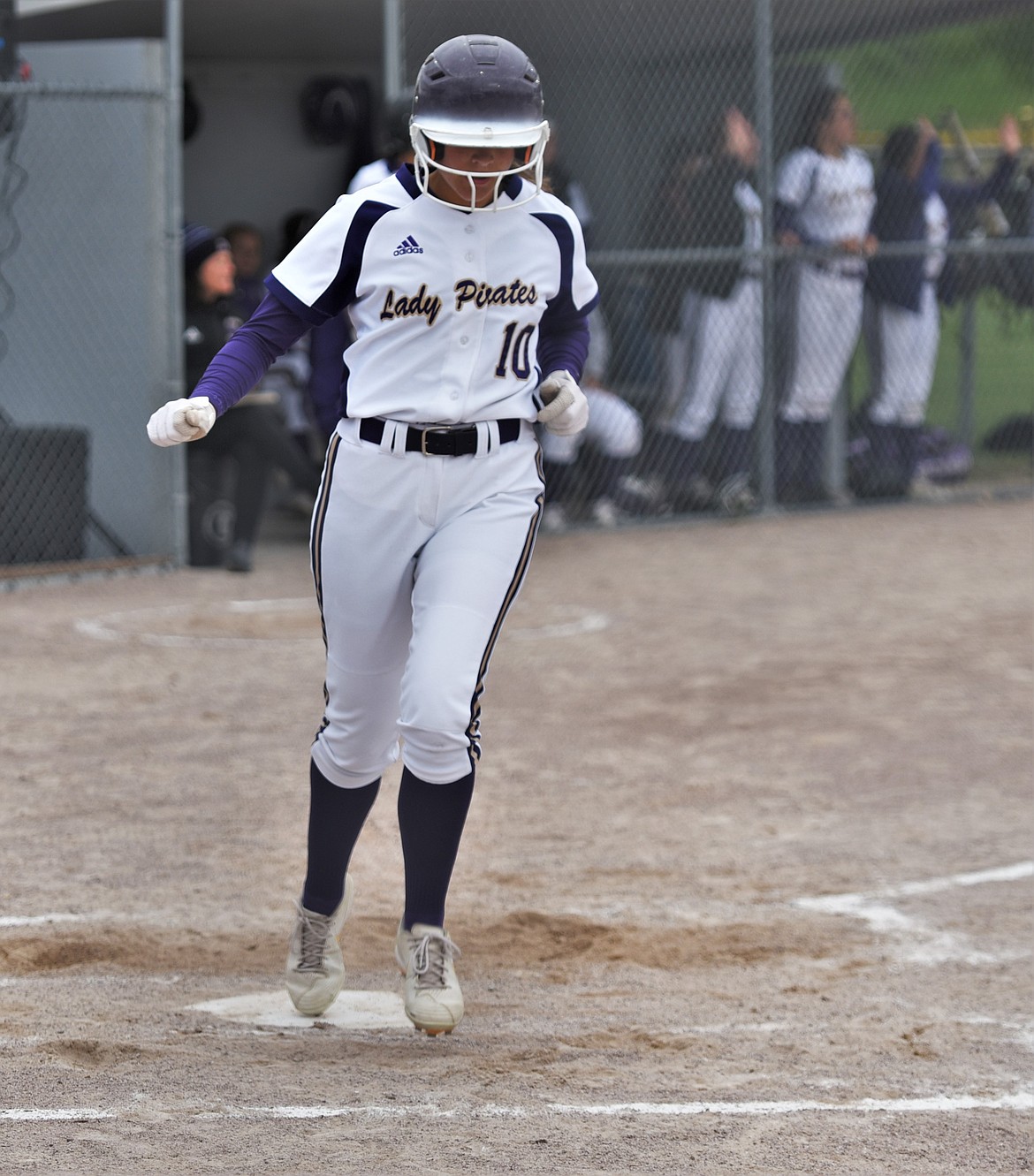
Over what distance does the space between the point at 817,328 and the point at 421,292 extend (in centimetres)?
881

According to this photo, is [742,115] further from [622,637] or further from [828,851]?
[828,851]

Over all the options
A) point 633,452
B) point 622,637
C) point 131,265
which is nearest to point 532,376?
point 622,637

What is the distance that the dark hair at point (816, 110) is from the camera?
11.9m

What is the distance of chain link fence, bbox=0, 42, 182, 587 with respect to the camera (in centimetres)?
1001

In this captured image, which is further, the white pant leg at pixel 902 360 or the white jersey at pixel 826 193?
the white pant leg at pixel 902 360

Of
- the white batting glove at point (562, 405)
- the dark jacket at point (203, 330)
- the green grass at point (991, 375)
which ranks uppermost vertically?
the white batting glove at point (562, 405)

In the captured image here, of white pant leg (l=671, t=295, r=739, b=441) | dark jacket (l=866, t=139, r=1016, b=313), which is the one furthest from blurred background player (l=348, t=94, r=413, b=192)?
dark jacket (l=866, t=139, r=1016, b=313)

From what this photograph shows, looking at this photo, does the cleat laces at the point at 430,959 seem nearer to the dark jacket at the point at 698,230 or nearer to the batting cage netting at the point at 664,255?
the batting cage netting at the point at 664,255

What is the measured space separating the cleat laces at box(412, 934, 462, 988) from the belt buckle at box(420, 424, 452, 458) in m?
0.97

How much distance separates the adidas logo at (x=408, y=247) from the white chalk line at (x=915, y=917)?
6.42 ft

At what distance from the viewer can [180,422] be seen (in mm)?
3549

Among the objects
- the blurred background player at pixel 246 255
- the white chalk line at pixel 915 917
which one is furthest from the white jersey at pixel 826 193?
the white chalk line at pixel 915 917

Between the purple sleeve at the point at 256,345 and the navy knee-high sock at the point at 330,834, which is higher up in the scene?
the purple sleeve at the point at 256,345

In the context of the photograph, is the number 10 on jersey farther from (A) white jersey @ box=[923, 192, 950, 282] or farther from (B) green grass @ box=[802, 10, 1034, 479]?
(B) green grass @ box=[802, 10, 1034, 479]
